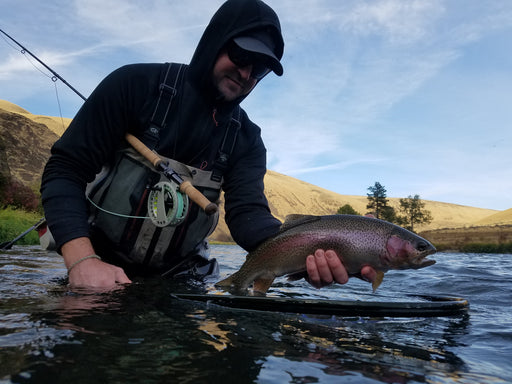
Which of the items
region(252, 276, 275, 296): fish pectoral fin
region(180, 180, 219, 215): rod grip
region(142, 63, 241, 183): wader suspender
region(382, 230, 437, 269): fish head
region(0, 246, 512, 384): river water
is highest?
region(142, 63, 241, 183): wader suspender

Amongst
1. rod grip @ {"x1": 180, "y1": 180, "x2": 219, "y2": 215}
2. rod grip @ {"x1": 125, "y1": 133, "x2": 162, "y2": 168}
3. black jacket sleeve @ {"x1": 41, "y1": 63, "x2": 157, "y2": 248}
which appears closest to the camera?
black jacket sleeve @ {"x1": 41, "y1": 63, "x2": 157, "y2": 248}

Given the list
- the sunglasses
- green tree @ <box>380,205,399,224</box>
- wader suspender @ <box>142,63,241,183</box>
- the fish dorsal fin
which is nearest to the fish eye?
the fish dorsal fin

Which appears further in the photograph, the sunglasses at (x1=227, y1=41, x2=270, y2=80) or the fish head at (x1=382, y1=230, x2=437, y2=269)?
the sunglasses at (x1=227, y1=41, x2=270, y2=80)

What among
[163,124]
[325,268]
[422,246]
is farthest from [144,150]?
[422,246]

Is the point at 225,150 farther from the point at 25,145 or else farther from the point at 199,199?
the point at 25,145

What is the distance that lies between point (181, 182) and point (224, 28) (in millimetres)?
1319

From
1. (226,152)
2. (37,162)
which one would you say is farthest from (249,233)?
(37,162)

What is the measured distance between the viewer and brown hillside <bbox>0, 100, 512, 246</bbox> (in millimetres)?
44219

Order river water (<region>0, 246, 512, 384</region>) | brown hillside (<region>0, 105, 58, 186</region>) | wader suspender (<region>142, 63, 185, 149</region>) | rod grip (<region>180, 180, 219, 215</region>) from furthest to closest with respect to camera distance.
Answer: brown hillside (<region>0, 105, 58, 186</region>), wader suspender (<region>142, 63, 185, 149</region>), rod grip (<region>180, 180, 219, 215</region>), river water (<region>0, 246, 512, 384</region>)

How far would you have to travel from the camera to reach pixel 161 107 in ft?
10.5

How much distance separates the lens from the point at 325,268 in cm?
290

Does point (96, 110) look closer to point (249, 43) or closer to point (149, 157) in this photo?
point (149, 157)

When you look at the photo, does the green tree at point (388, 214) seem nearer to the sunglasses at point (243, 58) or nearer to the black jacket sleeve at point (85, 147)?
the sunglasses at point (243, 58)

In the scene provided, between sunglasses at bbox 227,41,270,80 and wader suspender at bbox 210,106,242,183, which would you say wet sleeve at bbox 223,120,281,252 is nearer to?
wader suspender at bbox 210,106,242,183
